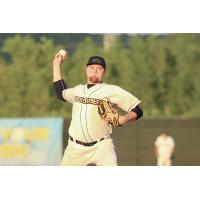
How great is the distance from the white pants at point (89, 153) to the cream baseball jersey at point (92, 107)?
13cm

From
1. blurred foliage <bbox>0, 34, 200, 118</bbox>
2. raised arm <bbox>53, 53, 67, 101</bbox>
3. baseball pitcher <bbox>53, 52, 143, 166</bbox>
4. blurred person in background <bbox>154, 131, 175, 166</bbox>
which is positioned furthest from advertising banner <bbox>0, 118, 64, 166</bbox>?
baseball pitcher <bbox>53, 52, 143, 166</bbox>

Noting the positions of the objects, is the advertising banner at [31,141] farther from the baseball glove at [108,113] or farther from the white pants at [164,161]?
the baseball glove at [108,113]

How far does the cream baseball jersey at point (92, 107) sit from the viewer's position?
10.4 metres

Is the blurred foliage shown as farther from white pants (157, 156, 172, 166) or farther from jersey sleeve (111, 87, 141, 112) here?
jersey sleeve (111, 87, 141, 112)

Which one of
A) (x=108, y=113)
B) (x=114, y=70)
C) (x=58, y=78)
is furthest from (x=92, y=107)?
(x=114, y=70)

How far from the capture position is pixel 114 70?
19297 millimetres

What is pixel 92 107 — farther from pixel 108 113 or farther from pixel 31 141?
pixel 31 141

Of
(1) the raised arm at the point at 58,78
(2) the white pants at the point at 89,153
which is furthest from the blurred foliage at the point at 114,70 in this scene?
(2) the white pants at the point at 89,153

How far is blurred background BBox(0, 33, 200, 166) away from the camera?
61.1ft

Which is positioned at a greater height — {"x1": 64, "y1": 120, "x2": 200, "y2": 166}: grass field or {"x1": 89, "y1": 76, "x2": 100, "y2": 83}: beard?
{"x1": 89, "y1": 76, "x2": 100, "y2": 83}: beard

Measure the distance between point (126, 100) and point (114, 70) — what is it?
8965 millimetres

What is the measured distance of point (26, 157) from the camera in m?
18.4

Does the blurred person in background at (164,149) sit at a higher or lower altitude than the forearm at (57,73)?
lower

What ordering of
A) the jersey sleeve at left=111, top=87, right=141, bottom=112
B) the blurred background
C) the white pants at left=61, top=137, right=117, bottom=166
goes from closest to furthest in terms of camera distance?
1. the white pants at left=61, top=137, right=117, bottom=166
2. the jersey sleeve at left=111, top=87, right=141, bottom=112
3. the blurred background
